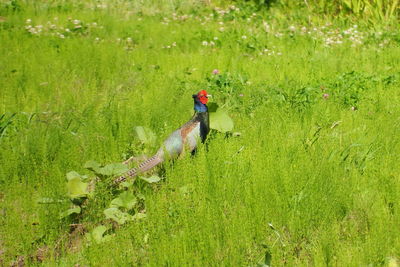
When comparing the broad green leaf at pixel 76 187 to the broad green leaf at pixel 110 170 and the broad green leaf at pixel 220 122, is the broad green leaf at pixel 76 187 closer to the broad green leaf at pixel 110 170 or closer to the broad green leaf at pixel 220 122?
the broad green leaf at pixel 110 170

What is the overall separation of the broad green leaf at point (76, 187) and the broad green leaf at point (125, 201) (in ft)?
0.71

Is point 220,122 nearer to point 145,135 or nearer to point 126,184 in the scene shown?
point 145,135

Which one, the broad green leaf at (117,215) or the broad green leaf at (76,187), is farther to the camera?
the broad green leaf at (76,187)

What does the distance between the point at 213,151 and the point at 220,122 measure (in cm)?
36

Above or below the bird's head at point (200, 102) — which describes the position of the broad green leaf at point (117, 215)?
below

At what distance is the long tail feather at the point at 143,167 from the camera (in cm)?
345

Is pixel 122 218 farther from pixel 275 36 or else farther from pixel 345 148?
pixel 275 36

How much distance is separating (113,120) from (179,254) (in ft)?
6.07

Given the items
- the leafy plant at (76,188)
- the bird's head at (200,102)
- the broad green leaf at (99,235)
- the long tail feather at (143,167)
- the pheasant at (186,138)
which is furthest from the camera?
the bird's head at (200,102)

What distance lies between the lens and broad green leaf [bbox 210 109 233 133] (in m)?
3.98

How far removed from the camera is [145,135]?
3998mm

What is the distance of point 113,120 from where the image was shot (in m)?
4.31

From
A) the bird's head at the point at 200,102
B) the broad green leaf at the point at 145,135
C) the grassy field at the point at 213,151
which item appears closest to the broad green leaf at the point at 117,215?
the grassy field at the point at 213,151

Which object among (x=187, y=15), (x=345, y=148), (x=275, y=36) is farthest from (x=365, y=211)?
(x=187, y=15)
